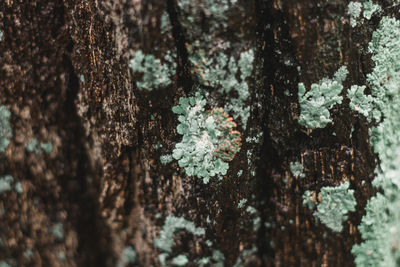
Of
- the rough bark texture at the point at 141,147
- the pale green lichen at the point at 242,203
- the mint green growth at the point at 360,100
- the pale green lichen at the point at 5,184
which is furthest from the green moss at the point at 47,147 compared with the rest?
the mint green growth at the point at 360,100

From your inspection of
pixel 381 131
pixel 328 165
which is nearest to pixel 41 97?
pixel 328 165

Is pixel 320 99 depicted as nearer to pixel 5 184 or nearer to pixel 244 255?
pixel 244 255

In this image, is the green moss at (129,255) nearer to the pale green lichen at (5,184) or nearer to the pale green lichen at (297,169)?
the pale green lichen at (5,184)

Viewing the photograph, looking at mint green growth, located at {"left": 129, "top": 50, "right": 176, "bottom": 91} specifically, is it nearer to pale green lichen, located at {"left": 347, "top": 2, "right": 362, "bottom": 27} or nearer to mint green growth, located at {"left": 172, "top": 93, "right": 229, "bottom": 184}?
mint green growth, located at {"left": 172, "top": 93, "right": 229, "bottom": 184}

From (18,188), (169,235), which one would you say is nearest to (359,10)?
(169,235)

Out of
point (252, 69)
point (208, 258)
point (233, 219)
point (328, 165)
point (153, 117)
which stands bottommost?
point (208, 258)

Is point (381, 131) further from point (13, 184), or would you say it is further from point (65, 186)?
point (13, 184)
